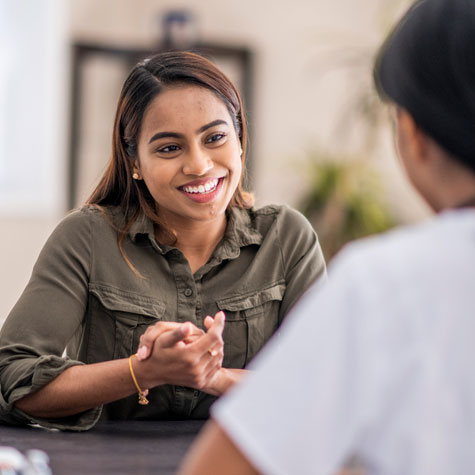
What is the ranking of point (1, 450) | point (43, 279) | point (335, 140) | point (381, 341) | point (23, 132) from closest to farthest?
point (381, 341) < point (1, 450) < point (43, 279) < point (23, 132) < point (335, 140)

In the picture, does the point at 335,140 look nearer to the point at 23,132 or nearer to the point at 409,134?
the point at 23,132

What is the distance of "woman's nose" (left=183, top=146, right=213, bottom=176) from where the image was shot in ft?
5.51

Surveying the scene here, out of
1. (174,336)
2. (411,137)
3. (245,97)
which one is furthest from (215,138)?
(245,97)

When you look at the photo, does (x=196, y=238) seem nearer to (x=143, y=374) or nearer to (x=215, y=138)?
(x=215, y=138)

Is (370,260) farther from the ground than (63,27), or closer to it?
closer to it

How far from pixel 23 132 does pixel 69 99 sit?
30 centimetres

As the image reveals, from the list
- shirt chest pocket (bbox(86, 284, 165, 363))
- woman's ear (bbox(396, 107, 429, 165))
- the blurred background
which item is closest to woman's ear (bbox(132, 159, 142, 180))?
shirt chest pocket (bbox(86, 284, 165, 363))

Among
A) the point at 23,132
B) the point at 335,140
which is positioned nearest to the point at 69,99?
the point at 23,132

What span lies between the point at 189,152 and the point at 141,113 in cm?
14

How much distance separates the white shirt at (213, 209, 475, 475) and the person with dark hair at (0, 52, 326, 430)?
0.87 metres

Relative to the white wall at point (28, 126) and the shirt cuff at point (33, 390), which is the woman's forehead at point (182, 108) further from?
the white wall at point (28, 126)

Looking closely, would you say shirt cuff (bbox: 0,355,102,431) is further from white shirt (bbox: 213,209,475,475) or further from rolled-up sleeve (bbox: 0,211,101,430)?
white shirt (bbox: 213,209,475,475)

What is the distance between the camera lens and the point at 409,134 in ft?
2.59

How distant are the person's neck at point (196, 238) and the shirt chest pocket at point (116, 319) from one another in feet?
0.50
